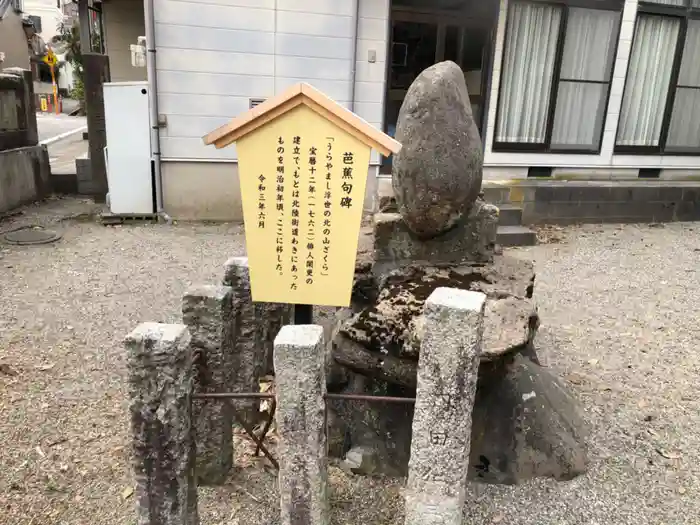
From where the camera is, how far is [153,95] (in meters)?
7.50

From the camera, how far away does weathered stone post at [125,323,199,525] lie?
207cm

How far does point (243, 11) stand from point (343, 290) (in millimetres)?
6114

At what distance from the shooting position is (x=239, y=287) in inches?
122

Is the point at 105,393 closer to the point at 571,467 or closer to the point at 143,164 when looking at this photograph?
the point at 571,467

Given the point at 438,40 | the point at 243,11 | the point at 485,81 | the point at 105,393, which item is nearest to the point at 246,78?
the point at 243,11

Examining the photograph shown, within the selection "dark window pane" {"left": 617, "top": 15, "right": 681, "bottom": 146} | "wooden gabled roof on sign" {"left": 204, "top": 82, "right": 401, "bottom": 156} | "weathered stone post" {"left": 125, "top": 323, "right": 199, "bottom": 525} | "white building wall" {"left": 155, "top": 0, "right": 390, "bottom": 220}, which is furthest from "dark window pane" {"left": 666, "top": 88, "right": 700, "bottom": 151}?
"weathered stone post" {"left": 125, "top": 323, "right": 199, "bottom": 525}

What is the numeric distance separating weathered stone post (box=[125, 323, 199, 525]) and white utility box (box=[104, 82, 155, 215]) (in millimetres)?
6267

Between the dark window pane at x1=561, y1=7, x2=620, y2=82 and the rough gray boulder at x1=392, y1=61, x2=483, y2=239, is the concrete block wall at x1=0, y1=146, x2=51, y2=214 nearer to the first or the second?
the rough gray boulder at x1=392, y1=61, x2=483, y2=239

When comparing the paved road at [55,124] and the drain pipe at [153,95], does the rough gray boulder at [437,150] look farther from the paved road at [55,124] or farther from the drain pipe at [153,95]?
the paved road at [55,124]

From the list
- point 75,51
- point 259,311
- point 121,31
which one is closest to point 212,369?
point 259,311

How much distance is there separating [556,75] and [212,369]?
8.03m

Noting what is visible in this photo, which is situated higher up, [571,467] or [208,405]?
[208,405]

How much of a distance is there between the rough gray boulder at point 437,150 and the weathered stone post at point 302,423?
1.39 meters

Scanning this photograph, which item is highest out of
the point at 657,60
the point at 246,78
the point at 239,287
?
the point at 657,60
